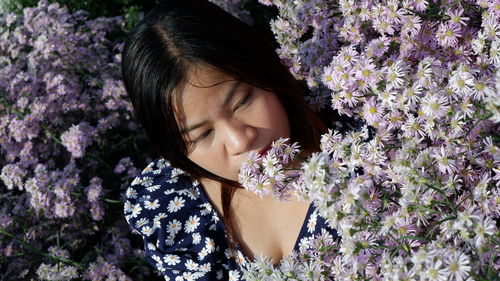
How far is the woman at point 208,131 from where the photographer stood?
4.54 ft

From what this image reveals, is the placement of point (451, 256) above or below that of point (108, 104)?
above

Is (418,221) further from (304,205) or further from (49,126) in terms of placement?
(49,126)

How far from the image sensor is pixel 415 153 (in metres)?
1.00

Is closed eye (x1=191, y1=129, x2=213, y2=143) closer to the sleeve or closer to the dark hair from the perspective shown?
the dark hair

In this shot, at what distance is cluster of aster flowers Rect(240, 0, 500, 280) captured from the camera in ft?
2.76

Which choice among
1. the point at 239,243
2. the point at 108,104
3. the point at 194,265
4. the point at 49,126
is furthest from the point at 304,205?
the point at 49,126

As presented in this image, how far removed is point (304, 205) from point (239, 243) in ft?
0.81

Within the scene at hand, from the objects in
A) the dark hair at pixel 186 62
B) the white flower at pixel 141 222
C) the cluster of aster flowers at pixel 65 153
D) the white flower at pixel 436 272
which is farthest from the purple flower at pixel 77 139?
the white flower at pixel 436 272

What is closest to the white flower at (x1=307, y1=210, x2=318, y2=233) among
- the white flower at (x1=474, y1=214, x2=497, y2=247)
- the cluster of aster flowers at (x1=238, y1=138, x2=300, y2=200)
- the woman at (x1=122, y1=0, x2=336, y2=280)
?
the woman at (x1=122, y1=0, x2=336, y2=280)

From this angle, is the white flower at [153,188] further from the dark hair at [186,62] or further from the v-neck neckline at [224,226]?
the dark hair at [186,62]

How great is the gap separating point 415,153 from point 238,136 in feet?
1.51

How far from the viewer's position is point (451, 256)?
767 mm

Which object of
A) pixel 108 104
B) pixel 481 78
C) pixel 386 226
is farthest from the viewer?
pixel 108 104

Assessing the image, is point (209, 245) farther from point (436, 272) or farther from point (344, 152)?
point (436, 272)
